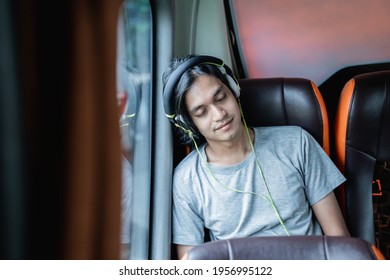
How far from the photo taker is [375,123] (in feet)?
4.77

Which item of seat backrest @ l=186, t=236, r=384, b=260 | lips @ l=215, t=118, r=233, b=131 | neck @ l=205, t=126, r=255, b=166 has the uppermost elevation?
lips @ l=215, t=118, r=233, b=131

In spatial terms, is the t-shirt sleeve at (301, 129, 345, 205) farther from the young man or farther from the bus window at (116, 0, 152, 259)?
the bus window at (116, 0, 152, 259)

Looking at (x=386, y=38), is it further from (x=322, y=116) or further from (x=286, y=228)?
(x=286, y=228)

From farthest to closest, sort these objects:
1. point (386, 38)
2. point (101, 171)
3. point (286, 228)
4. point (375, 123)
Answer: point (386, 38)
point (375, 123)
point (286, 228)
point (101, 171)

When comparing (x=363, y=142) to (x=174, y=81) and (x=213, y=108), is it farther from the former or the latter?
(x=174, y=81)

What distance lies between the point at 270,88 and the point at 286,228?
0.46m

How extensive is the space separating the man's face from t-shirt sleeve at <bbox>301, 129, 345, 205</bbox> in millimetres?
220

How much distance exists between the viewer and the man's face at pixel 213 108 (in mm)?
1253

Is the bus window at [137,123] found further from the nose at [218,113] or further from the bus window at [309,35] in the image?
the bus window at [309,35]

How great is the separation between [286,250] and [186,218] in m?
0.51

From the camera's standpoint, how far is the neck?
133 centimetres

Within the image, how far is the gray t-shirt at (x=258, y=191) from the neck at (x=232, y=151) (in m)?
0.02

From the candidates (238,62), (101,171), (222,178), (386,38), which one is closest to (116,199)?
(101,171)

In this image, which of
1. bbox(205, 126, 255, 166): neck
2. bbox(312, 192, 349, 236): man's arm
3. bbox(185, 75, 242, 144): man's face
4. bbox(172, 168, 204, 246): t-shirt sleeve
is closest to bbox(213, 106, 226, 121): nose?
bbox(185, 75, 242, 144): man's face
